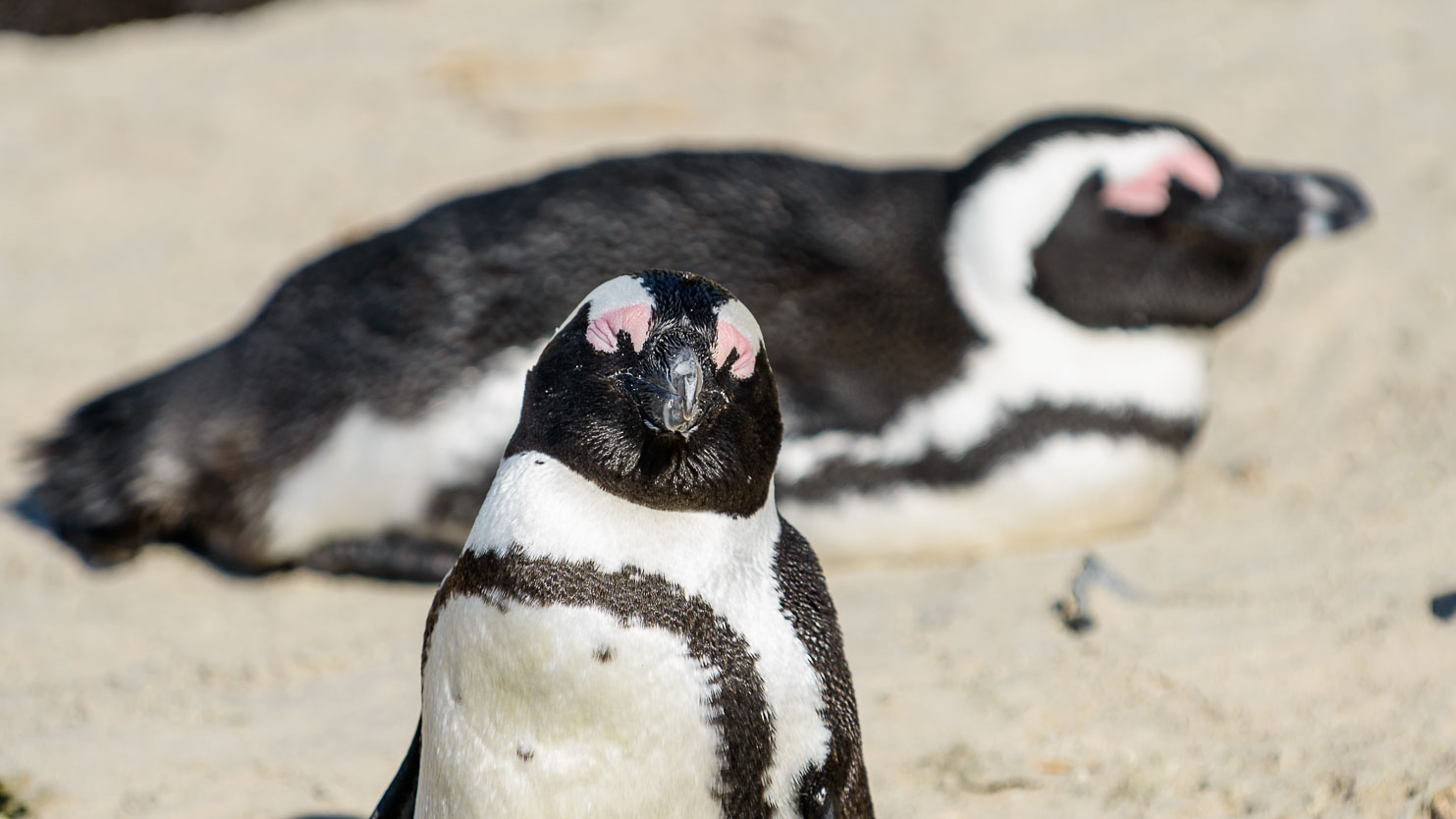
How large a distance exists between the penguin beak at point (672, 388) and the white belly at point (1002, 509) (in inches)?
71.8

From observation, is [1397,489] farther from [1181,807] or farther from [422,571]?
[422,571]

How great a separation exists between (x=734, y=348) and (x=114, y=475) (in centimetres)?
250

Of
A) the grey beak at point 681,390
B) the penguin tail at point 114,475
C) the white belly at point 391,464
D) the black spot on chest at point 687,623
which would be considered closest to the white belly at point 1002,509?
the white belly at point 391,464

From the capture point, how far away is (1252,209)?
4109 mm

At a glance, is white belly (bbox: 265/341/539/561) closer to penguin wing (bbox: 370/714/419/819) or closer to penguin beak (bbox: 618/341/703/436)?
penguin wing (bbox: 370/714/419/819)

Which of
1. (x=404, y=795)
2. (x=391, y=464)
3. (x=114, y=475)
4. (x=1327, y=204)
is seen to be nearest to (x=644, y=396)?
(x=404, y=795)

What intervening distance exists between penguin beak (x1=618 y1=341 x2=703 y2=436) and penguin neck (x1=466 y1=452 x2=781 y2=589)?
13 cm

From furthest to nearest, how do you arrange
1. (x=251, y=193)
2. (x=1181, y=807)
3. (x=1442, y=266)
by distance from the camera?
1. (x=251, y=193)
2. (x=1442, y=266)
3. (x=1181, y=807)

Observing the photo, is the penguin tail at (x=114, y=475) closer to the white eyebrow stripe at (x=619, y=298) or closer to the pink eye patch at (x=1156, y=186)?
the white eyebrow stripe at (x=619, y=298)

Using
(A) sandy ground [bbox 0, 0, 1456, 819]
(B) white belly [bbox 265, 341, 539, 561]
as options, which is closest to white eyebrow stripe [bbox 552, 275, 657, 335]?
(A) sandy ground [bbox 0, 0, 1456, 819]

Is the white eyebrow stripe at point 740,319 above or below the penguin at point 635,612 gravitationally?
above

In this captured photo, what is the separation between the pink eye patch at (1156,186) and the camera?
3.99 meters

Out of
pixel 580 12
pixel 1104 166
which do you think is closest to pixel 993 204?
pixel 1104 166

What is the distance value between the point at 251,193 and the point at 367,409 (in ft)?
9.68
